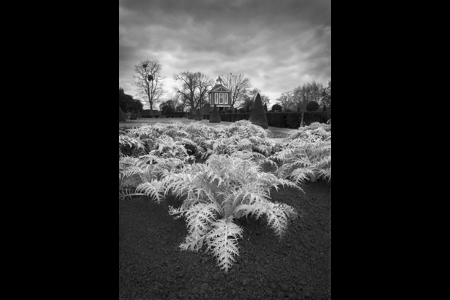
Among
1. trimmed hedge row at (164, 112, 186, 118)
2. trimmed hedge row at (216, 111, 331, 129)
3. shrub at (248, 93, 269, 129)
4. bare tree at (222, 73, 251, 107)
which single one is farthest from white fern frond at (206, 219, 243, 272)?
bare tree at (222, 73, 251, 107)

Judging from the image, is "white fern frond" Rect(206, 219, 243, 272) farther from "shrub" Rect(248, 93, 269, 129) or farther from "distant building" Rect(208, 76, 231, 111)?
"distant building" Rect(208, 76, 231, 111)

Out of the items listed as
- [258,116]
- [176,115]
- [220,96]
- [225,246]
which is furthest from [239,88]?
[225,246]

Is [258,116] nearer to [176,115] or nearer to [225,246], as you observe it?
[225,246]

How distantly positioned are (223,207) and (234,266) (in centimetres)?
75

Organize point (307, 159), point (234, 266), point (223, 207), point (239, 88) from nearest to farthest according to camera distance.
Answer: point (234, 266) < point (223, 207) < point (307, 159) < point (239, 88)

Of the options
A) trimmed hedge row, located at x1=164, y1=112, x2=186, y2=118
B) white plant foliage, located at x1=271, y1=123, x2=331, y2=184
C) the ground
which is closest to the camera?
the ground

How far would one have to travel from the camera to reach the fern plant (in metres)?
1.86

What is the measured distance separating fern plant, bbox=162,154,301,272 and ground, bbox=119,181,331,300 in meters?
0.09

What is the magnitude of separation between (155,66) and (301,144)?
3.42m

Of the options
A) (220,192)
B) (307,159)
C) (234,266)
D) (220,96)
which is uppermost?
(220,96)

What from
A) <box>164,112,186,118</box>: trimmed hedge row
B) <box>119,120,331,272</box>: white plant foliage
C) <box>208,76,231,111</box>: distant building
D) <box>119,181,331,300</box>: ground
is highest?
<box>208,76,231,111</box>: distant building

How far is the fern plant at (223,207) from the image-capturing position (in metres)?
1.86

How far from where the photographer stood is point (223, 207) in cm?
238

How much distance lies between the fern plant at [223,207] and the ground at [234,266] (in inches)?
3.7
